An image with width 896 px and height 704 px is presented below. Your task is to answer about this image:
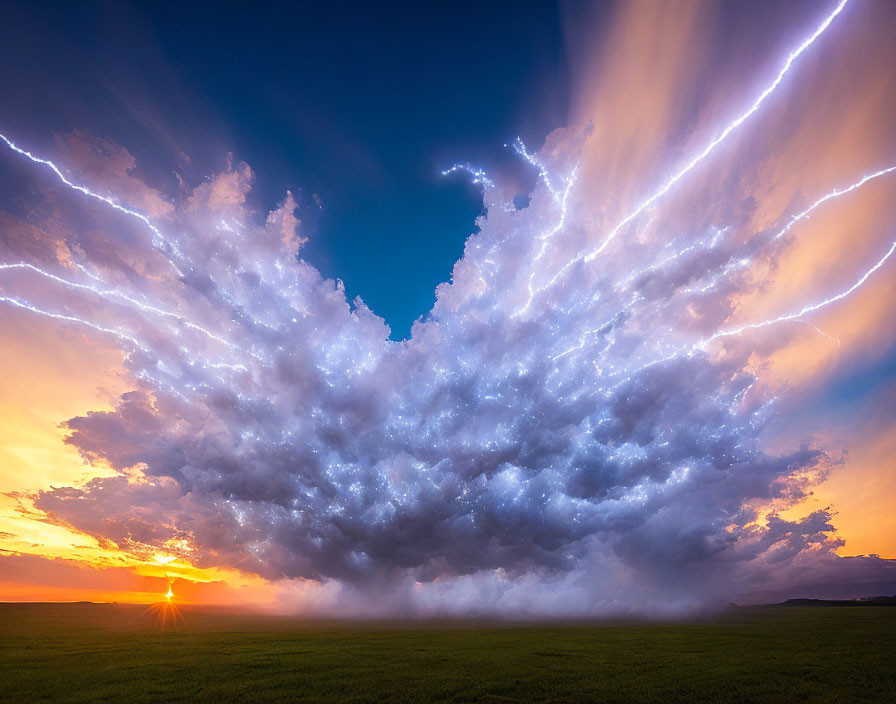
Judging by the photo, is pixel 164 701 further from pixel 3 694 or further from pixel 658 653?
pixel 658 653

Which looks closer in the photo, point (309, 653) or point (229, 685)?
point (229, 685)

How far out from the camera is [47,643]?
54.9 metres

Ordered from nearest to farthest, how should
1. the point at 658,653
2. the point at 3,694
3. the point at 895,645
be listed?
the point at 3,694, the point at 658,653, the point at 895,645

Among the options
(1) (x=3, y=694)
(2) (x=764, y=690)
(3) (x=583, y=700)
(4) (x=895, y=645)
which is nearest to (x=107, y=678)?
(1) (x=3, y=694)

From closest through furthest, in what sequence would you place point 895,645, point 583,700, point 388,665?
1. point 583,700
2. point 388,665
3. point 895,645

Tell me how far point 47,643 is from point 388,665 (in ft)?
162

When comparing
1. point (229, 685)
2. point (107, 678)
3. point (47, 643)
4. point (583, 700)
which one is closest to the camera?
point (583, 700)

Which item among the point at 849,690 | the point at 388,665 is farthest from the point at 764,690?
the point at 388,665

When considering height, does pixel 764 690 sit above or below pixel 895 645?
below

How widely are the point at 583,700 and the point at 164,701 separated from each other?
24.4 meters

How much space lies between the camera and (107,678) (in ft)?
104

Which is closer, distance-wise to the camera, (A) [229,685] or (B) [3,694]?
(B) [3,694]

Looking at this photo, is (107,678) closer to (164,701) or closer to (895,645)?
(164,701)

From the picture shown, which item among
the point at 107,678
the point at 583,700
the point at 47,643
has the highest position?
the point at 47,643
